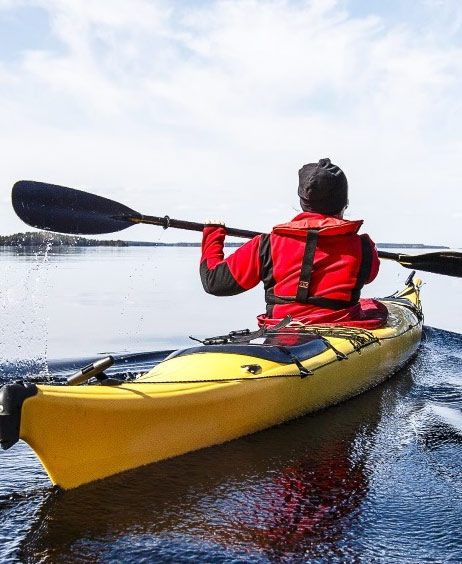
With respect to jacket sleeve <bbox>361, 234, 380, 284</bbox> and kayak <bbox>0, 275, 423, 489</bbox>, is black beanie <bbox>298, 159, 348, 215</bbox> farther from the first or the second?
kayak <bbox>0, 275, 423, 489</bbox>

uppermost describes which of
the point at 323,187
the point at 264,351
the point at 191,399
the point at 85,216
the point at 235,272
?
the point at 323,187

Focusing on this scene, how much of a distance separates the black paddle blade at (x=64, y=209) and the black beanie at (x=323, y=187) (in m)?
1.92

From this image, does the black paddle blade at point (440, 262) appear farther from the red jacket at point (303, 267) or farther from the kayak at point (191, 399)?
the red jacket at point (303, 267)

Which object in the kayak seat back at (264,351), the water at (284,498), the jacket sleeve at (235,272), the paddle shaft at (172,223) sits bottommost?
the water at (284,498)

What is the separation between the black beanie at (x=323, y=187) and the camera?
4848 mm

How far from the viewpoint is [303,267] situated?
4789 mm

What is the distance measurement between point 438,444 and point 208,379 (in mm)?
1499

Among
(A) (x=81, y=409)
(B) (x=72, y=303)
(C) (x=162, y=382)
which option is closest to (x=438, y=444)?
(C) (x=162, y=382)

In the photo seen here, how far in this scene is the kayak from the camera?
3.02m

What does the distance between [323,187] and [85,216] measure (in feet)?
7.26

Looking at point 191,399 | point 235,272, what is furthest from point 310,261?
point 191,399

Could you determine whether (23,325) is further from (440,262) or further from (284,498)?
(284,498)

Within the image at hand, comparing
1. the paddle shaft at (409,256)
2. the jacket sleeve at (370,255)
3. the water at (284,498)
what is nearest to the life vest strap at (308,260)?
the jacket sleeve at (370,255)

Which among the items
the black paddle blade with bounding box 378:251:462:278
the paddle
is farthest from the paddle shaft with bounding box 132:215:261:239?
the black paddle blade with bounding box 378:251:462:278
